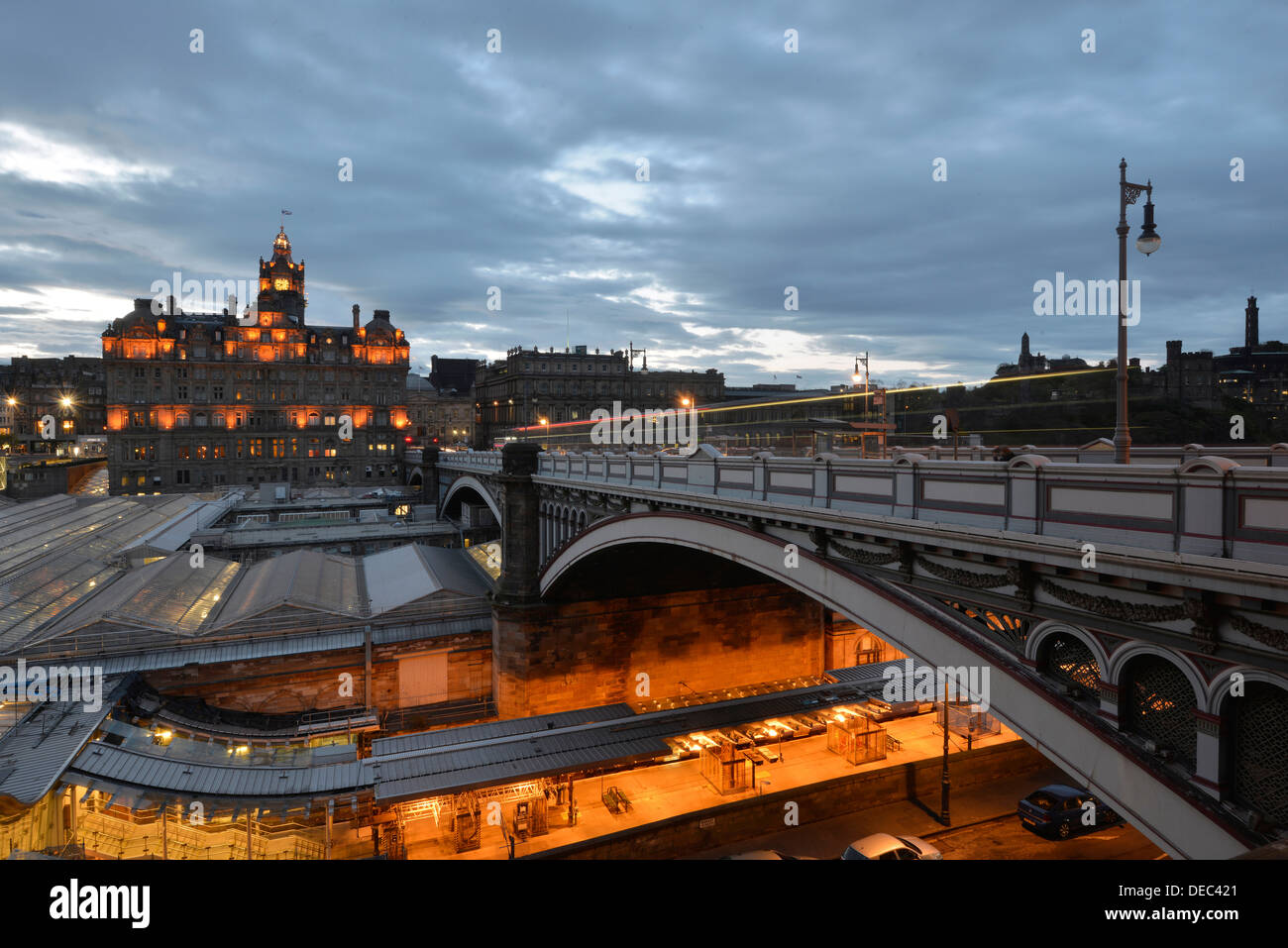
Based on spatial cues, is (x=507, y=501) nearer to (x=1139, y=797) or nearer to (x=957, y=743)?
(x=957, y=743)

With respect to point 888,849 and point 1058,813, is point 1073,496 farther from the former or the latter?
point 1058,813

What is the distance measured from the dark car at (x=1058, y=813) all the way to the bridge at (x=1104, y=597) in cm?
1242

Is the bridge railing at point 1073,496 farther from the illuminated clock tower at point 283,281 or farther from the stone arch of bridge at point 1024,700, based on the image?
the illuminated clock tower at point 283,281

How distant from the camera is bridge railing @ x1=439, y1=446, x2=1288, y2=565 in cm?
521

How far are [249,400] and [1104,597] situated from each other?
95.3 meters

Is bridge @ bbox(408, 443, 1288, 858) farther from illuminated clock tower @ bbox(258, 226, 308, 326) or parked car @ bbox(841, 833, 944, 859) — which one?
illuminated clock tower @ bbox(258, 226, 308, 326)

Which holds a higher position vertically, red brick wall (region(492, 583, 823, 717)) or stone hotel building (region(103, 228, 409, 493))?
stone hotel building (region(103, 228, 409, 493))

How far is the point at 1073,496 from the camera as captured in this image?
21.7 feet

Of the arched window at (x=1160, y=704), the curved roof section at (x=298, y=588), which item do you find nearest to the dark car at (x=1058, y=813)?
the arched window at (x=1160, y=704)

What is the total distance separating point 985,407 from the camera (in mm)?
30344

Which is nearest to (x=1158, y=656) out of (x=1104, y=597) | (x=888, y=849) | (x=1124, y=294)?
(x=1104, y=597)

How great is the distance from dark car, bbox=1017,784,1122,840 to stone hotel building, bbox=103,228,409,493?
272ft

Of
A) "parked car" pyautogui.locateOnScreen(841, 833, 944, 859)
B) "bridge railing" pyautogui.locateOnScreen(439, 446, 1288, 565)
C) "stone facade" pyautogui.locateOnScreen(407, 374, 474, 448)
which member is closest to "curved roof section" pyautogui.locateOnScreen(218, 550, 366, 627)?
"parked car" pyautogui.locateOnScreen(841, 833, 944, 859)
